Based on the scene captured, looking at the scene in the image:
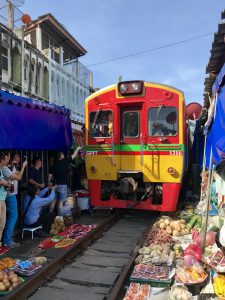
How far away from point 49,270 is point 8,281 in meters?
0.68

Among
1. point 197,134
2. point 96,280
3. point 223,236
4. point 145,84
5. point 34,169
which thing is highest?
point 145,84

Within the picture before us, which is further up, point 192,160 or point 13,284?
point 192,160

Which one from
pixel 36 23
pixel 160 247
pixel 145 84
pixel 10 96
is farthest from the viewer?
pixel 36 23

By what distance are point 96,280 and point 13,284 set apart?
3.77ft

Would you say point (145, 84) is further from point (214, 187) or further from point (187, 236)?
point (187, 236)

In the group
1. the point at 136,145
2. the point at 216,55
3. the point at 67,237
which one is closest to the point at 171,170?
the point at 136,145

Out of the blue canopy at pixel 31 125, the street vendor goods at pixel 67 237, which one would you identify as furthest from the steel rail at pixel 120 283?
the blue canopy at pixel 31 125

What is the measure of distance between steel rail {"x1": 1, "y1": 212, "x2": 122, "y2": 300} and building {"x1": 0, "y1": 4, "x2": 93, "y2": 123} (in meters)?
7.66

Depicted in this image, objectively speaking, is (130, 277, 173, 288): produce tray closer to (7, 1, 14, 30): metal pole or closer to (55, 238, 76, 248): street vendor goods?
(55, 238, 76, 248): street vendor goods

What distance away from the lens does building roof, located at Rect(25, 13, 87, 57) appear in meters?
18.4

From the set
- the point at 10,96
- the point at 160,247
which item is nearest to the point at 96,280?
the point at 160,247

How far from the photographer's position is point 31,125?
7590 millimetres

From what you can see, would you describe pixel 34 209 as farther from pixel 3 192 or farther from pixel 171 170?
pixel 171 170

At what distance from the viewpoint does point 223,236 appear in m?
4.04
